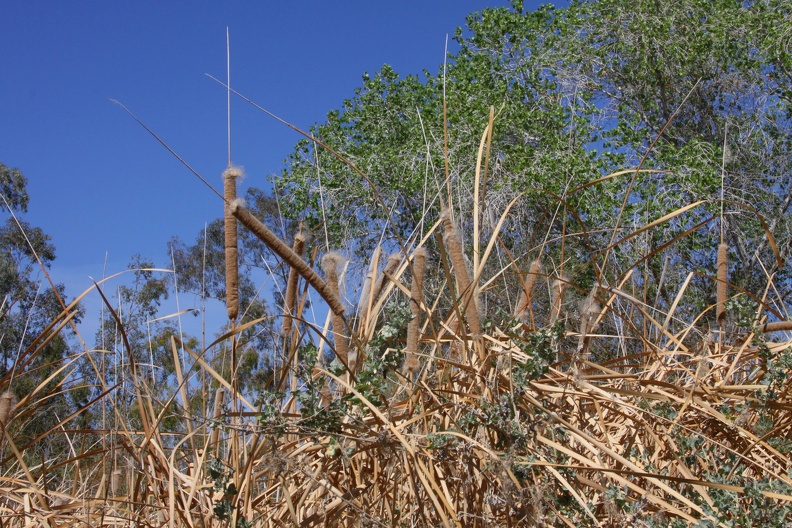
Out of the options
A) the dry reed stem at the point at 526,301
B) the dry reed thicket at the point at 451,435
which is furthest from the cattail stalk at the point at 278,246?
the dry reed stem at the point at 526,301

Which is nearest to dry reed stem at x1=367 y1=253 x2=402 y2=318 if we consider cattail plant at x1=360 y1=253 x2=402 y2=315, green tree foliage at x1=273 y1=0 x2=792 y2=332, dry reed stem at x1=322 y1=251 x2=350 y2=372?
cattail plant at x1=360 y1=253 x2=402 y2=315

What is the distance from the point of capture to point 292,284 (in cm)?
121

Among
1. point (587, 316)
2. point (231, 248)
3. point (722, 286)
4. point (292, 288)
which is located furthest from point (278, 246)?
point (722, 286)

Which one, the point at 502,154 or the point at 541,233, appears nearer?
the point at 541,233

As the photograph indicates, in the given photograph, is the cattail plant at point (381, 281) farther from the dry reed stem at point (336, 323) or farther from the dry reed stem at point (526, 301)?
the dry reed stem at point (526, 301)

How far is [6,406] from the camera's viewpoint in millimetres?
1273

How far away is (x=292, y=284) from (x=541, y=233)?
10.7 m

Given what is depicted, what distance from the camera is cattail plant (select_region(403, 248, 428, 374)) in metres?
Answer: 1.13

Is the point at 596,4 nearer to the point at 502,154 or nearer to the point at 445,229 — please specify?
the point at 502,154

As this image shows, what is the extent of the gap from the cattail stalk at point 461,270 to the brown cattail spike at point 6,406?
2.52 feet

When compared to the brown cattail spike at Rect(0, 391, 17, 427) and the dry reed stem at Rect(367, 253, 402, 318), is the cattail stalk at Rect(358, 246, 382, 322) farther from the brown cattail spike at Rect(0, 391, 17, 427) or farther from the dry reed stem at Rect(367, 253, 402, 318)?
the brown cattail spike at Rect(0, 391, 17, 427)

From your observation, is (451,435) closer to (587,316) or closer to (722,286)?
(587,316)

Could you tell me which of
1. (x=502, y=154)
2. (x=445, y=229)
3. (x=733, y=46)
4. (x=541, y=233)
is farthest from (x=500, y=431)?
(x=733, y=46)

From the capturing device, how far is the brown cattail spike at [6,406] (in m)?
1.26
